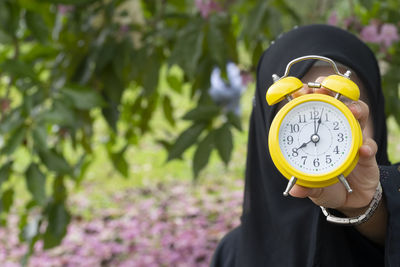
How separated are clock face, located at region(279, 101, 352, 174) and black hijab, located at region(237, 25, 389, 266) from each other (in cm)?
18

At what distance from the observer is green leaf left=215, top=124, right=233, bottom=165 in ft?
5.62

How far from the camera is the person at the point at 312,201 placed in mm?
917

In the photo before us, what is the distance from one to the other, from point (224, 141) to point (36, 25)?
738mm

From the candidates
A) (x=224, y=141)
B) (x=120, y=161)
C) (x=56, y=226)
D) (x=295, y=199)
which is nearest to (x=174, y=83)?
(x=120, y=161)

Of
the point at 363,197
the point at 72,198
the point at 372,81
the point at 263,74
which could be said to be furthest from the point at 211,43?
the point at 72,198

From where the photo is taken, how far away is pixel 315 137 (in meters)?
0.76

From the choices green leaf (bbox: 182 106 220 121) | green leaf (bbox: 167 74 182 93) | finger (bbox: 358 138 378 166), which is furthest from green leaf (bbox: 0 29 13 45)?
finger (bbox: 358 138 378 166)

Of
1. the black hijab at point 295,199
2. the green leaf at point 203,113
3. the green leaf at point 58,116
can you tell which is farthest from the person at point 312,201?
the green leaf at point 58,116

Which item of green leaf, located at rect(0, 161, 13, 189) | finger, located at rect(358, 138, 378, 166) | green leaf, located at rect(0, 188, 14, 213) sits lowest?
green leaf, located at rect(0, 188, 14, 213)

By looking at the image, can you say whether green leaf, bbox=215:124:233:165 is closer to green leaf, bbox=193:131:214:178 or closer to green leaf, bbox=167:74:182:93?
green leaf, bbox=193:131:214:178

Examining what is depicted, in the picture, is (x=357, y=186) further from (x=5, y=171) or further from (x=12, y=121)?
(x=5, y=171)

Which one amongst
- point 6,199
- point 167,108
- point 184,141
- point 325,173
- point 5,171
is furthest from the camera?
point 167,108

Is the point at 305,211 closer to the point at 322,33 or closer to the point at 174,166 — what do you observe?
the point at 322,33

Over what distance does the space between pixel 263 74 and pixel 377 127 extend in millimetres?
259
